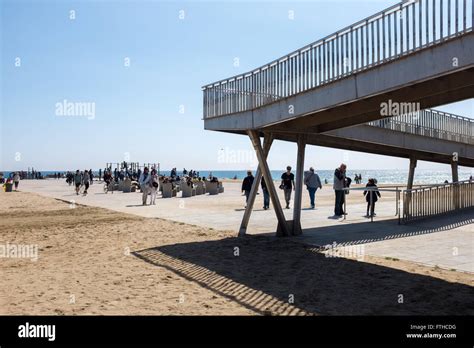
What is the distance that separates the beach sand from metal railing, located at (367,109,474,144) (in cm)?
647

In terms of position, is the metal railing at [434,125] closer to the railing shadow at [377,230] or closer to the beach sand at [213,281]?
the railing shadow at [377,230]

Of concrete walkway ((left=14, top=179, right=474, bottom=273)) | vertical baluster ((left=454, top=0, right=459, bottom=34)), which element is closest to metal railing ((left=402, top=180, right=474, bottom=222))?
concrete walkway ((left=14, top=179, right=474, bottom=273))


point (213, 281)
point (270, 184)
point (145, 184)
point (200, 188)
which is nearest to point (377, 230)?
point (270, 184)

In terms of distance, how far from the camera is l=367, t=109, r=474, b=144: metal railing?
1550 centimetres

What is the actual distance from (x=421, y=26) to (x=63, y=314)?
7382mm

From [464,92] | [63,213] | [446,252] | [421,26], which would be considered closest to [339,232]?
[446,252]

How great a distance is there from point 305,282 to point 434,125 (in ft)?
37.3

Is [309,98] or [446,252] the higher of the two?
[309,98]

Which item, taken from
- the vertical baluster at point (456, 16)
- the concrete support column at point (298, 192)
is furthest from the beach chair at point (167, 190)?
the vertical baluster at point (456, 16)

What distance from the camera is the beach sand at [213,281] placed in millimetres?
6273

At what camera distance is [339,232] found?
12.8 m

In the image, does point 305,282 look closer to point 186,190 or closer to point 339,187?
point 339,187

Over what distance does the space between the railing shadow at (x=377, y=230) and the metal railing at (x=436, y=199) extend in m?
0.28
